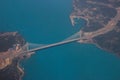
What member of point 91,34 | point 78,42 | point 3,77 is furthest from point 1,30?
point 91,34

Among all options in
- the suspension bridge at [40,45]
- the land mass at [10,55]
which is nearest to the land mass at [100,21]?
the suspension bridge at [40,45]

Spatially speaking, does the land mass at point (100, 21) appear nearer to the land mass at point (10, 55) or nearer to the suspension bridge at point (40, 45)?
the suspension bridge at point (40, 45)

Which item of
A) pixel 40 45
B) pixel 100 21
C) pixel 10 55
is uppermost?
pixel 100 21

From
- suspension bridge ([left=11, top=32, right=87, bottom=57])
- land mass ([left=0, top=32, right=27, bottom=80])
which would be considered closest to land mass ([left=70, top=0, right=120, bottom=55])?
suspension bridge ([left=11, top=32, right=87, bottom=57])

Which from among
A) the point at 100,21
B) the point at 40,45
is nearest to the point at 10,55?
the point at 40,45

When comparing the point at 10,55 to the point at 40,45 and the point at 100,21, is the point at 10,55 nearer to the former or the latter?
the point at 40,45

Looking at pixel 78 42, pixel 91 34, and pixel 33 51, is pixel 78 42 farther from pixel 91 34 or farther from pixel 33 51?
pixel 33 51

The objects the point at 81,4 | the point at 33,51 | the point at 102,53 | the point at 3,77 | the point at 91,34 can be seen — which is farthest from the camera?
the point at 81,4

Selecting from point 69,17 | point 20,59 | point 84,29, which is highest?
point 69,17

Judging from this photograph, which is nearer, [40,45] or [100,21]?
[40,45]
